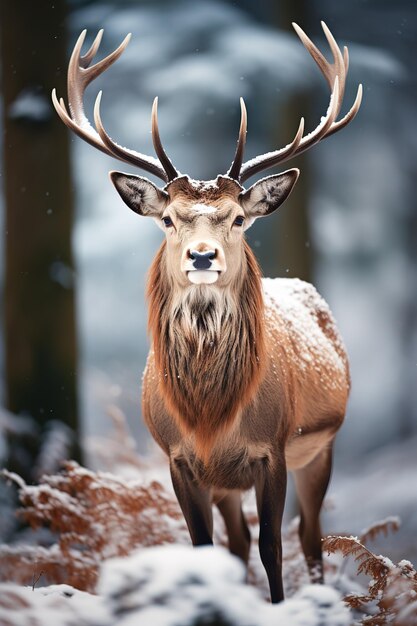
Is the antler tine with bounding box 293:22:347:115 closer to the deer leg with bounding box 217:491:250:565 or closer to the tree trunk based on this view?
the tree trunk

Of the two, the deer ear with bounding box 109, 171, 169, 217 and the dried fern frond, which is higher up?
the deer ear with bounding box 109, 171, 169, 217

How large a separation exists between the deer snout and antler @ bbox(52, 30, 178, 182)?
498 mm

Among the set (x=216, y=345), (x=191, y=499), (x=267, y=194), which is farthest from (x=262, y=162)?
(x=191, y=499)

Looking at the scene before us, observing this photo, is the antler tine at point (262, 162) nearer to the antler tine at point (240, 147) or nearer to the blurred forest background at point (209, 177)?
the antler tine at point (240, 147)

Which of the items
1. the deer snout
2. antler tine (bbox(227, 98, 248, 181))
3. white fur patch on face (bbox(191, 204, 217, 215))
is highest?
antler tine (bbox(227, 98, 248, 181))

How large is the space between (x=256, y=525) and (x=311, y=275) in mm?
1562

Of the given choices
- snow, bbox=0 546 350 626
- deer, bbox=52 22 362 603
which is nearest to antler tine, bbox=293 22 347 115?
deer, bbox=52 22 362 603

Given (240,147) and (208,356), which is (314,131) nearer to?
(240,147)

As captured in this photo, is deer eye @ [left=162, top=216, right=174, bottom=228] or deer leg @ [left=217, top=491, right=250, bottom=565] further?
deer leg @ [left=217, top=491, right=250, bottom=565]

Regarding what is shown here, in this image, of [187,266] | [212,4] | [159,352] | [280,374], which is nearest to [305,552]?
[280,374]

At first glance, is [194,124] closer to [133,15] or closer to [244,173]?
[133,15]

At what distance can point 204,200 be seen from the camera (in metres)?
3.54

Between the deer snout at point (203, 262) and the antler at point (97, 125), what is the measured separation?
1.63ft

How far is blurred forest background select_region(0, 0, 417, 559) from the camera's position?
15.0 ft
